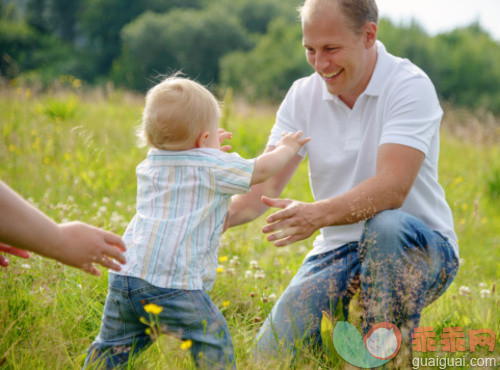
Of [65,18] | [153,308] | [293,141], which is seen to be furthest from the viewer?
[65,18]

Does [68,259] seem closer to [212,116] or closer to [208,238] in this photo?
[208,238]

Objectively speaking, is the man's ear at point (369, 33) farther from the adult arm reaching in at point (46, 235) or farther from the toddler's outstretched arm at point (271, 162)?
the adult arm reaching in at point (46, 235)

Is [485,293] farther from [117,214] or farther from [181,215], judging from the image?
[117,214]

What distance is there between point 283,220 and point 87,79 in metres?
44.0

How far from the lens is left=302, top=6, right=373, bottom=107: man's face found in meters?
2.36

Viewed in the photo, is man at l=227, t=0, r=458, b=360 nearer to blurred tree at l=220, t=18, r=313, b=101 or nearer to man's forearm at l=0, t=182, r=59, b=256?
man's forearm at l=0, t=182, r=59, b=256

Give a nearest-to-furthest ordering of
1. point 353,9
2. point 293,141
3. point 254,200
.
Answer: point 293,141
point 353,9
point 254,200

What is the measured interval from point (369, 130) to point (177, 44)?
40.6 metres

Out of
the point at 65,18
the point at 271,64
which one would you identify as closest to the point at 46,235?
the point at 271,64

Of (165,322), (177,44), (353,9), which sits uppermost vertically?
(177,44)

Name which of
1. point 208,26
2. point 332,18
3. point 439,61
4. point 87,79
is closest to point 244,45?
point 208,26

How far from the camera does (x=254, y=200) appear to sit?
8.09 ft

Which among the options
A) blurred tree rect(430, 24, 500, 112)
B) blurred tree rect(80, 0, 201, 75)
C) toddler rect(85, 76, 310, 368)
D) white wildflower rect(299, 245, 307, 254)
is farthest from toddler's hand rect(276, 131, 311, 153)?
blurred tree rect(80, 0, 201, 75)

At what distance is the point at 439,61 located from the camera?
35.8 meters
